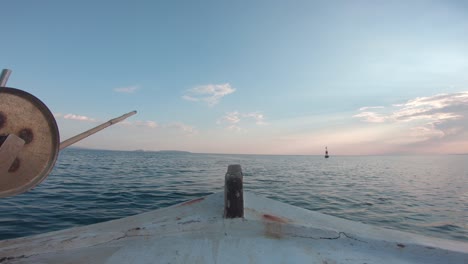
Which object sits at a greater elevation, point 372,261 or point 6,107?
point 6,107

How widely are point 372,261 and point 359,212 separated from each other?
796 cm

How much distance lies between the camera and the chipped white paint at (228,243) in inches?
144

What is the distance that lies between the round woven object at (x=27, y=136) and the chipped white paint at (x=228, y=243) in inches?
60.7

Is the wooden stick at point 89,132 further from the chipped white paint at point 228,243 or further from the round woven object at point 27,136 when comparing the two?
the chipped white paint at point 228,243

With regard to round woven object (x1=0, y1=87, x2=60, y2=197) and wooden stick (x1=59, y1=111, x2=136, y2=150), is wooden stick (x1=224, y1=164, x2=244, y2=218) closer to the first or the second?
wooden stick (x1=59, y1=111, x2=136, y2=150)

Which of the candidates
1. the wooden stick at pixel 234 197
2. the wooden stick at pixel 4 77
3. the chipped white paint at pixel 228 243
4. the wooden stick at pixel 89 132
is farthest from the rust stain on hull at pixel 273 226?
the wooden stick at pixel 4 77

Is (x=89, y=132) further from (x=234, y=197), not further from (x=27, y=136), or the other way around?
(x=234, y=197)

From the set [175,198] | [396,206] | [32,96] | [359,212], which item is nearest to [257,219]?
[32,96]

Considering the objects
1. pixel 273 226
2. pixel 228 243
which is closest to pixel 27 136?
pixel 228 243

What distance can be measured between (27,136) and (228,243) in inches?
110

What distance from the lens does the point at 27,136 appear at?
2.62m

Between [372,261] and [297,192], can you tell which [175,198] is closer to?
[297,192]

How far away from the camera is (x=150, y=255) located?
3660mm

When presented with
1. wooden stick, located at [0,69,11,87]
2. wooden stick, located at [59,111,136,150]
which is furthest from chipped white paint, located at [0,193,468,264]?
wooden stick, located at [0,69,11,87]
